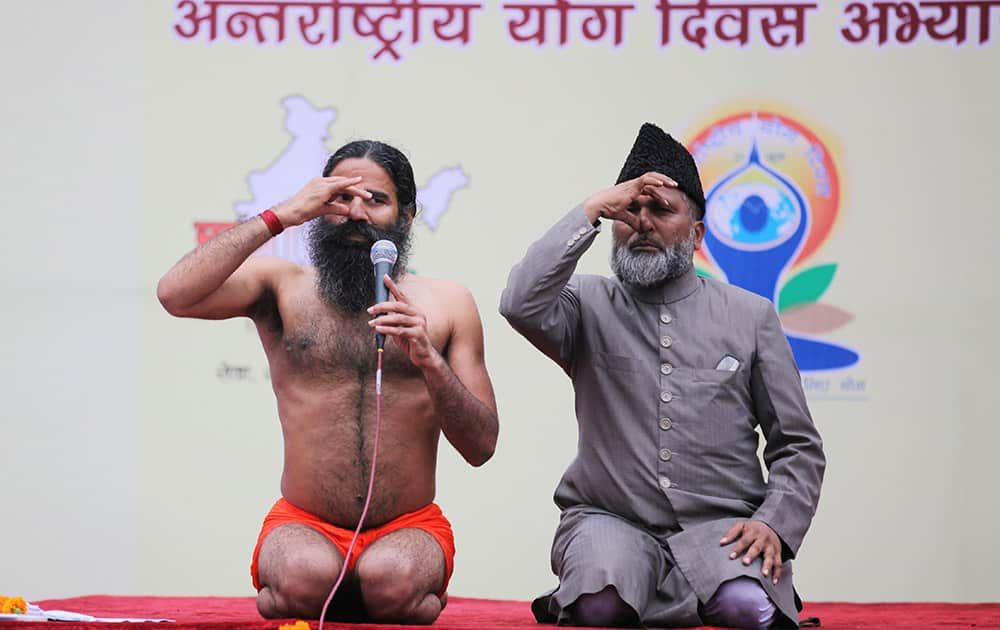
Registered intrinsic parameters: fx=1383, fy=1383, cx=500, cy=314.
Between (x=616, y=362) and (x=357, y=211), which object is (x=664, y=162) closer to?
(x=616, y=362)

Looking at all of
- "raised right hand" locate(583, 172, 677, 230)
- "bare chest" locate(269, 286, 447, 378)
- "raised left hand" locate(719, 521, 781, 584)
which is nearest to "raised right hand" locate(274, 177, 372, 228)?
"bare chest" locate(269, 286, 447, 378)

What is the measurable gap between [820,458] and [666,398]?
437 millimetres

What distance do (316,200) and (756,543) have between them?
141cm

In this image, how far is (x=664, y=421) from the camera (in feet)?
12.1

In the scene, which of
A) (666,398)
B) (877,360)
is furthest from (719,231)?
(666,398)

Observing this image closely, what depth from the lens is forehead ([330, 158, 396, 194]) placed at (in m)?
3.69

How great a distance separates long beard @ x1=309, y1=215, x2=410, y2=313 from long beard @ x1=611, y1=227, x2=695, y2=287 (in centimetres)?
61

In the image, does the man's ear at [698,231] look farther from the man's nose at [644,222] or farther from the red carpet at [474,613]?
the red carpet at [474,613]

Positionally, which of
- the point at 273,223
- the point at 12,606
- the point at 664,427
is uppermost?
the point at 273,223

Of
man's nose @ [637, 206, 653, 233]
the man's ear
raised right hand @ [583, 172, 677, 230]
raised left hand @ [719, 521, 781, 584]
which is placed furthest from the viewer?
the man's ear

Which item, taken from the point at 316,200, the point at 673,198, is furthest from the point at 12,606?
the point at 673,198

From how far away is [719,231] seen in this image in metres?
5.58

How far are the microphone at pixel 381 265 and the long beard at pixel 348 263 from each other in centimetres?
29

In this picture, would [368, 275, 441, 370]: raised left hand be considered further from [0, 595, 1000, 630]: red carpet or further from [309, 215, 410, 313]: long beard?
[0, 595, 1000, 630]: red carpet
